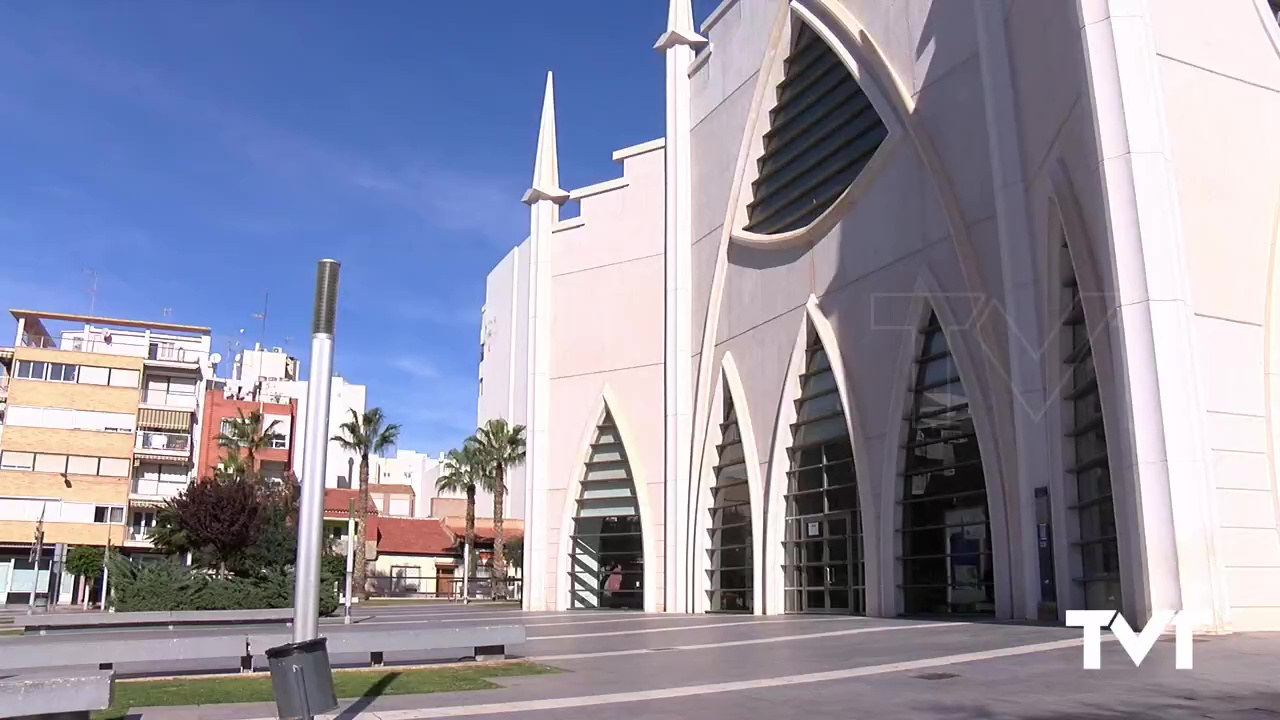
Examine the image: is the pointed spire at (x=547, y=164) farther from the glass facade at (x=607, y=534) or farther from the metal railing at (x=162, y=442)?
the metal railing at (x=162, y=442)

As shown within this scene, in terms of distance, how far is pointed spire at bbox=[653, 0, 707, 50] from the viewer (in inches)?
1366

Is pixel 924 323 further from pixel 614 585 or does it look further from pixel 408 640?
pixel 614 585

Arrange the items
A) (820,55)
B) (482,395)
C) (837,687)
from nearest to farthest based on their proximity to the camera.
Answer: (837,687) < (820,55) < (482,395)

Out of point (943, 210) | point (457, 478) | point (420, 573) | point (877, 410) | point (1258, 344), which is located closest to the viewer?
point (1258, 344)

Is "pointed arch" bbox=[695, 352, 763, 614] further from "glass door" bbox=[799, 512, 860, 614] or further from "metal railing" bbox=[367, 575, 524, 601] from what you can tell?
"metal railing" bbox=[367, 575, 524, 601]

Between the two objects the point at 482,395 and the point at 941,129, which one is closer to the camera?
the point at 941,129

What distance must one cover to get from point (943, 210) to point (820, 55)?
8.31 m

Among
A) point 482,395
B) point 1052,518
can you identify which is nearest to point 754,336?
point 1052,518

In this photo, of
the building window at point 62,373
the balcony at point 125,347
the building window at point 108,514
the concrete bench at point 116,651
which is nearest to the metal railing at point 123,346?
the balcony at point 125,347

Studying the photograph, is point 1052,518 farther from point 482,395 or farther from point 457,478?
point 482,395

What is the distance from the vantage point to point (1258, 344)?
15.7 metres

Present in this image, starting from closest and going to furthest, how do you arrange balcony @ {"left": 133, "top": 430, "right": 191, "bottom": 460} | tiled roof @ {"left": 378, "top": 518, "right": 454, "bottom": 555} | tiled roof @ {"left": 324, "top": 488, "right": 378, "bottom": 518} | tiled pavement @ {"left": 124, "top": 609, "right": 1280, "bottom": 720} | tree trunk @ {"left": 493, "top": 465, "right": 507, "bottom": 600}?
tiled pavement @ {"left": 124, "top": 609, "right": 1280, "bottom": 720}, tree trunk @ {"left": 493, "top": 465, "right": 507, "bottom": 600}, balcony @ {"left": 133, "top": 430, "right": 191, "bottom": 460}, tiled roof @ {"left": 378, "top": 518, "right": 454, "bottom": 555}, tiled roof @ {"left": 324, "top": 488, "right": 378, "bottom": 518}

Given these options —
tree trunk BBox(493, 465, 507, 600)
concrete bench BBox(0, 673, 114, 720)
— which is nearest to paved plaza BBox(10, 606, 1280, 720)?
concrete bench BBox(0, 673, 114, 720)

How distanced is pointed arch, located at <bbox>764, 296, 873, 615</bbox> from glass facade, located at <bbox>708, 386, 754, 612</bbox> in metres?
1.52
